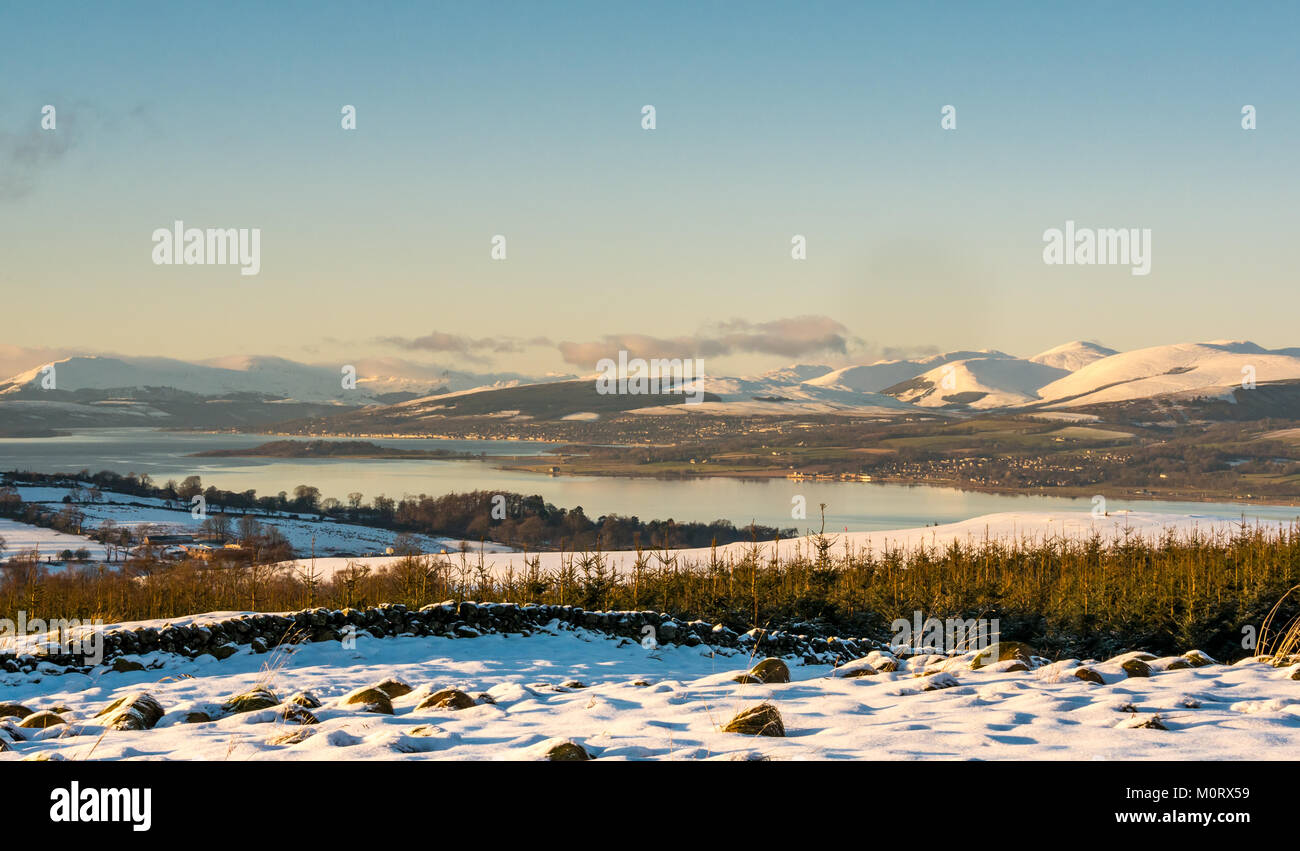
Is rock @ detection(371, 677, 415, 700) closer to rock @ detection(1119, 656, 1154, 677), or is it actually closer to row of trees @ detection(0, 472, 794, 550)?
rock @ detection(1119, 656, 1154, 677)

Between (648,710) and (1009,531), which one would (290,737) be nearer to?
(648,710)

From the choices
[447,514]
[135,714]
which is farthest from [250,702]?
[447,514]

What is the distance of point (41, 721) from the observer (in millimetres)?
6559

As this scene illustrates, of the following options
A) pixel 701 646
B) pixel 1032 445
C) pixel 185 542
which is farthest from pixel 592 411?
pixel 701 646

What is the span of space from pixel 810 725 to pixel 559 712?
190 cm

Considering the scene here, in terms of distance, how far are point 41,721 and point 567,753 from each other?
4.15m

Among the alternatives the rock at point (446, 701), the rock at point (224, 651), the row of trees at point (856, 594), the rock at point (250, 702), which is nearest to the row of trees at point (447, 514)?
the row of trees at point (856, 594)

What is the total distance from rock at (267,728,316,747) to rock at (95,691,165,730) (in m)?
1.42

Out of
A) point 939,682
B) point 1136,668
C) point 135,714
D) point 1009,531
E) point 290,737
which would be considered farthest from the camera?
point 1009,531

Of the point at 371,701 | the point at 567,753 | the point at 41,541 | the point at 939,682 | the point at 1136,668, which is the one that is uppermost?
the point at 567,753
